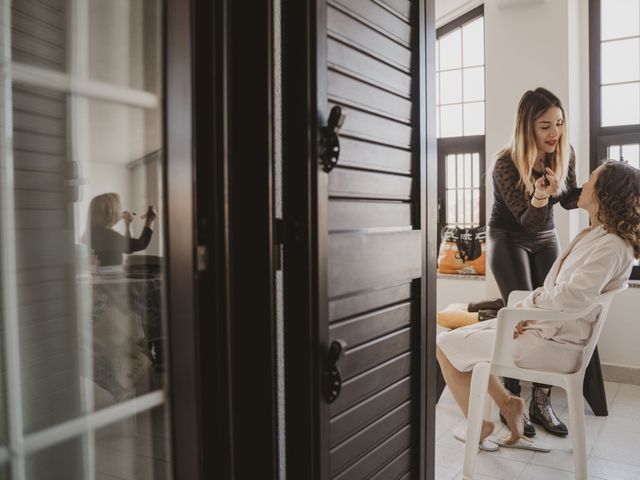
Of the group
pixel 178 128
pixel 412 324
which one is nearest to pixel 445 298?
pixel 412 324

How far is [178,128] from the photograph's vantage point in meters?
0.87

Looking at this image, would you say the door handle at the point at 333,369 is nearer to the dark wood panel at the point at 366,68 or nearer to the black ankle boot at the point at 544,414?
the dark wood panel at the point at 366,68

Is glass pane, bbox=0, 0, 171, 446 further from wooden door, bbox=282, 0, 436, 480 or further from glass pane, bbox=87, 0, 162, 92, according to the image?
wooden door, bbox=282, 0, 436, 480

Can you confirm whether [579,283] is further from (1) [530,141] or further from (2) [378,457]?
(2) [378,457]

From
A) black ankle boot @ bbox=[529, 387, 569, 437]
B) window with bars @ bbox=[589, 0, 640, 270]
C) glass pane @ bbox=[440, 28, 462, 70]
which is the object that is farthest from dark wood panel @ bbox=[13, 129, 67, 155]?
A: glass pane @ bbox=[440, 28, 462, 70]

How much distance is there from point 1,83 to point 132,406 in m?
0.53

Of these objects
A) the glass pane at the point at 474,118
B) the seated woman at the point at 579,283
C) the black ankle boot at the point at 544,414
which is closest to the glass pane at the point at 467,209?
the glass pane at the point at 474,118

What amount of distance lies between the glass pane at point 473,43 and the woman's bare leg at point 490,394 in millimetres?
3082

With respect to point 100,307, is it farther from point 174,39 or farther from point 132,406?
point 174,39

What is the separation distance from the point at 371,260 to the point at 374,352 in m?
0.19

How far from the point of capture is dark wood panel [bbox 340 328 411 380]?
113 cm

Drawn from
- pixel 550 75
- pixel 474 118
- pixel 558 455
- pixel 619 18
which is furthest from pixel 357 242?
pixel 474 118

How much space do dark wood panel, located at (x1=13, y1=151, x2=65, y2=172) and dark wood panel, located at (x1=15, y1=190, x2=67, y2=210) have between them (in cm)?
4

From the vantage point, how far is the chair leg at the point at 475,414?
2.30m
